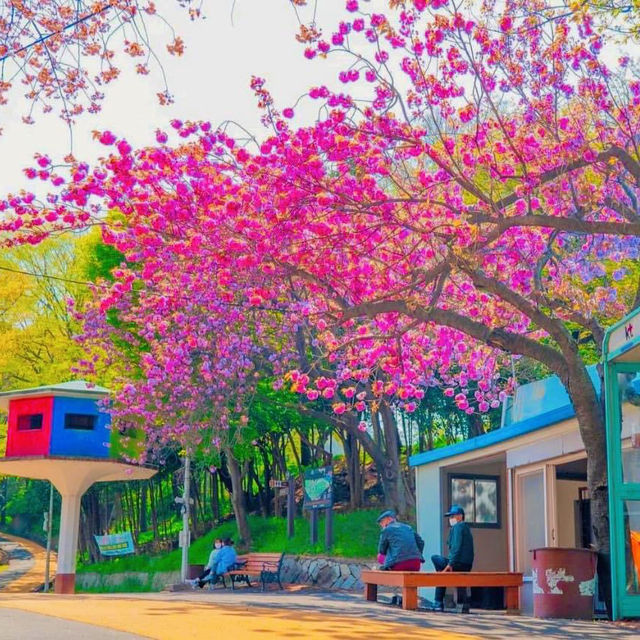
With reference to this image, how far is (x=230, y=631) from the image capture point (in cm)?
918

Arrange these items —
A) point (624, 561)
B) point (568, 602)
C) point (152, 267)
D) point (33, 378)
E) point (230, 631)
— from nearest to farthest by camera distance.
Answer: point (230, 631)
point (624, 561)
point (568, 602)
point (152, 267)
point (33, 378)

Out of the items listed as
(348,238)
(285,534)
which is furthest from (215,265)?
(285,534)

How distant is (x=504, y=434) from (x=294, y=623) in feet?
21.3

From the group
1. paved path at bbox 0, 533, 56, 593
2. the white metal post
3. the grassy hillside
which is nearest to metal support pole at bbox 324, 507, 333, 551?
the grassy hillside

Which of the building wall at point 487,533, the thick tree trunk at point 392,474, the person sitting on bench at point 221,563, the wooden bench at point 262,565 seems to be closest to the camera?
the building wall at point 487,533

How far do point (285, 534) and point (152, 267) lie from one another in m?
18.4

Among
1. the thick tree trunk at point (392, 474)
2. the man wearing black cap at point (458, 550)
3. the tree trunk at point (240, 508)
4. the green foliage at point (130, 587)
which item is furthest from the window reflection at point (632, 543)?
the green foliage at point (130, 587)

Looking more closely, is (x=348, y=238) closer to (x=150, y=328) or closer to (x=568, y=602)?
(x=568, y=602)

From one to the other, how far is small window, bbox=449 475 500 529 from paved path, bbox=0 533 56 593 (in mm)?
25715

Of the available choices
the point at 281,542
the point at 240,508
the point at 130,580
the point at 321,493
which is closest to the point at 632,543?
the point at 321,493

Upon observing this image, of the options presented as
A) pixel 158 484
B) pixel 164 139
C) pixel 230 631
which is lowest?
pixel 230 631

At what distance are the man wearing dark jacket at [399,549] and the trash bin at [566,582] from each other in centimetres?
225

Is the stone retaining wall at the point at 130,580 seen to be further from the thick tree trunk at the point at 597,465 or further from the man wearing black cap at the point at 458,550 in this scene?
the thick tree trunk at the point at 597,465

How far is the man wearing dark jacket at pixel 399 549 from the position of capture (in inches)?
573
